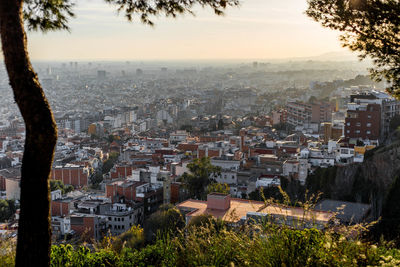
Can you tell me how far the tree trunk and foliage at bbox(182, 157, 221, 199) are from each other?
10.3m

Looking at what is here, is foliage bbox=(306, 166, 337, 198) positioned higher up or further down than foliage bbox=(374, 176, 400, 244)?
further down

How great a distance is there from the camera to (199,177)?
13.3 m

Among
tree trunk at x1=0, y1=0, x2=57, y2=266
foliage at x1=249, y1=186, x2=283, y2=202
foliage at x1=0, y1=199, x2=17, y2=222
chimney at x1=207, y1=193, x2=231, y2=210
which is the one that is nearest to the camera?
tree trunk at x1=0, y1=0, x2=57, y2=266

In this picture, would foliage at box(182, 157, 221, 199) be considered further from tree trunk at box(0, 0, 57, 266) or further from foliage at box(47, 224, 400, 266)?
tree trunk at box(0, 0, 57, 266)

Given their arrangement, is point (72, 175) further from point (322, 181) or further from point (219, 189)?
point (322, 181)

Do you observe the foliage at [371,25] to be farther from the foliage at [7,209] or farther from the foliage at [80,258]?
the foliage at [7,209]

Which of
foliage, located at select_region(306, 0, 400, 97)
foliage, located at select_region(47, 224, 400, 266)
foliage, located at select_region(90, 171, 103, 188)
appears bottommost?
foliage, located at select_region(90, 171, 103, 188)

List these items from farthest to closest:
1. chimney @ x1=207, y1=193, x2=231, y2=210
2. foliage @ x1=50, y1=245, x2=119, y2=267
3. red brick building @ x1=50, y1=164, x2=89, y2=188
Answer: red brick building @ x1=50, y1=164, x2=89, y2=188, chimney @ x1=207, y1=193, x2=231, y2=210, foliage @ x1=50, y1=245, x2=119, y2=267

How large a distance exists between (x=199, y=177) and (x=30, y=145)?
11.4 meters

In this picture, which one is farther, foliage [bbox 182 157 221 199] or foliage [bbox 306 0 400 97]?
foliage [bbox 182 157 221 199]

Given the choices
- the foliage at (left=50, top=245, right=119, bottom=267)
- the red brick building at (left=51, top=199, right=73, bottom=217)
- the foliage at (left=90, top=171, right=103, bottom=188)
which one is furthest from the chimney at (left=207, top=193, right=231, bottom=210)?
the foliage at (left=90, top=171, right=103, bottom=188)

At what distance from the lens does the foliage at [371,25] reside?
3191mm

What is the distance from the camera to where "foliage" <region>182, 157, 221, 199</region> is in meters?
12.9

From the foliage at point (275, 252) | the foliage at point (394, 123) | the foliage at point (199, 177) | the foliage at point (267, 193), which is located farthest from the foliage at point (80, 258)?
the foliage at point (394, 123)
